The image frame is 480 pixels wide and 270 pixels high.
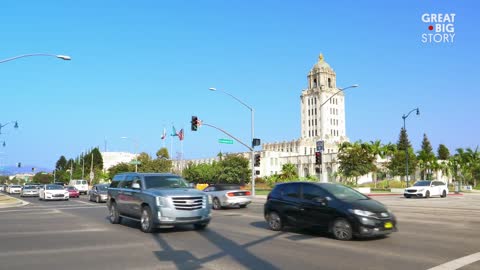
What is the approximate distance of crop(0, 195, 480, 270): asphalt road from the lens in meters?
9.03

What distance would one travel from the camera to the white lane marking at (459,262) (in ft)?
28.1

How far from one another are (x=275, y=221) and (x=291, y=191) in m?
1.17

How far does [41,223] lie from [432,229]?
48.1ft

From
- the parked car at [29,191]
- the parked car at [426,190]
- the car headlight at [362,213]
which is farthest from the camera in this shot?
the parked car at [29,191]

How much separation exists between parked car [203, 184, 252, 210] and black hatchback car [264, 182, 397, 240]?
33.5 feet

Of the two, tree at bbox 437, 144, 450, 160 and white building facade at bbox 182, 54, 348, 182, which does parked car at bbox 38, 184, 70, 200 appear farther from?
white building facade at bbox 182, 54, 348, 182

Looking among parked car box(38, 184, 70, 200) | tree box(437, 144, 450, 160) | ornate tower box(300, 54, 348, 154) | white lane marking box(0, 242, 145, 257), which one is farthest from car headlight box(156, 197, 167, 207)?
ornate tower box(300, 54, 348, 154)

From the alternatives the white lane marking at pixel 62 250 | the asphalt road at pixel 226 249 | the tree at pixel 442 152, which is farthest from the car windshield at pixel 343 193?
the tree at pixel 442 152

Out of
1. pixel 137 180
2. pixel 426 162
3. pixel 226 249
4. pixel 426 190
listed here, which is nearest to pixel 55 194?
pixel 137 180

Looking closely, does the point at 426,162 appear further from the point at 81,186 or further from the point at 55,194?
the point at 55,194

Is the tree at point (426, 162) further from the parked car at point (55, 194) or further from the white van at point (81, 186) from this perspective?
the parked car at point (55, 194)

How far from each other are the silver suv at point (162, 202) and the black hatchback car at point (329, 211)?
7.80 ft

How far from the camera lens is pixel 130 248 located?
11.0m

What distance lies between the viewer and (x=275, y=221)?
1454 centimetres
